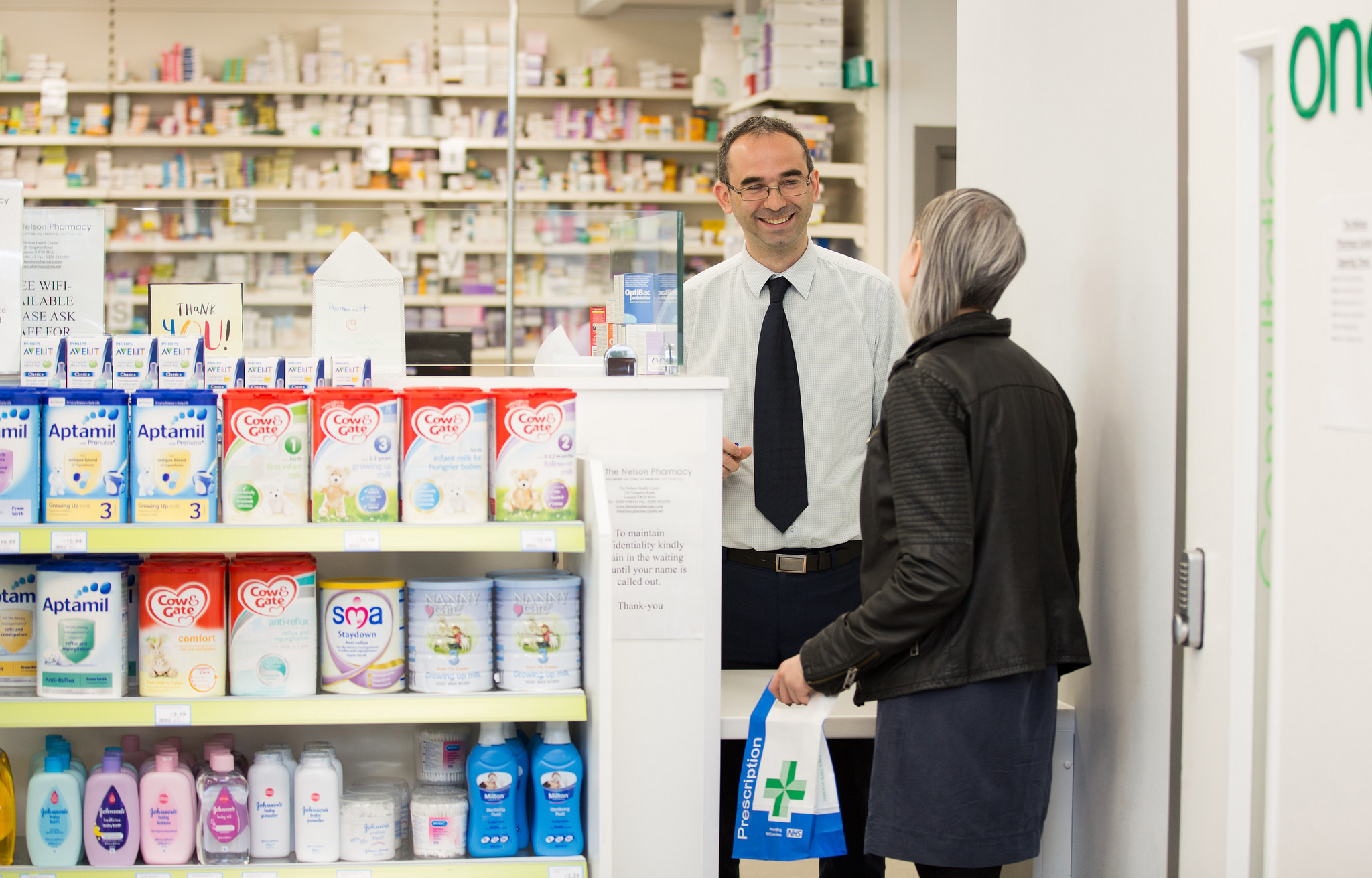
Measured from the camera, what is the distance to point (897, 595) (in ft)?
5.76

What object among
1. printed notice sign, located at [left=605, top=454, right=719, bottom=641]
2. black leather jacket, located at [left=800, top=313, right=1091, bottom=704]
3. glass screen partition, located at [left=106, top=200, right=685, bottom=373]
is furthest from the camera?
glass screen partition, located at [left=106, top=200, right=685, bottom=373]

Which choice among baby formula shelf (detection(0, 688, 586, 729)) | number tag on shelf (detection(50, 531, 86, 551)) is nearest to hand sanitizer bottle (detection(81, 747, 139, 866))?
baby formula shelf (detection(0, 688, 586, 729))

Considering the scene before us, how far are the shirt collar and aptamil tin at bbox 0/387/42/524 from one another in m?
1.49

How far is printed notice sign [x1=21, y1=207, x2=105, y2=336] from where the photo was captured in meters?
2.34

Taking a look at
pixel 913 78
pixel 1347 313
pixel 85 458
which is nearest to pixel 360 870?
pixel 85 458

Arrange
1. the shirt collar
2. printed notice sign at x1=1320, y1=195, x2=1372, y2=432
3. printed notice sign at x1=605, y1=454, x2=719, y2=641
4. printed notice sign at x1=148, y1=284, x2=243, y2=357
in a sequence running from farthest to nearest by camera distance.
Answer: the shirt collar → printed notice sign at x1=148, y1=284, x2=243, y2=357 → printed notice sign at x1=605, y1=454, x2=719, y2=641 → printed notice sign at x1=1320, y1=195, x2=1372, y2=432

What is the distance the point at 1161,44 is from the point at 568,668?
1.44 metres

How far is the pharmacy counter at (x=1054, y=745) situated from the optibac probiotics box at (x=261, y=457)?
34.3 inches

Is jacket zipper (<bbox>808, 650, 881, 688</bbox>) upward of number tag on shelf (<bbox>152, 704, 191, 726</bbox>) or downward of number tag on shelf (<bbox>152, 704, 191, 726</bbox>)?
upward

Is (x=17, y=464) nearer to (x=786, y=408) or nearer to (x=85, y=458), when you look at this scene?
(x=85, y=458)

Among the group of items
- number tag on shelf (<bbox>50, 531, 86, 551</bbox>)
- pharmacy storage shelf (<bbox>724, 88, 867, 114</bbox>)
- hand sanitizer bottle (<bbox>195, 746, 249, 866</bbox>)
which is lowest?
hand sanitizer bottle (<bbox>195, 746, 249, 866</bbox>)

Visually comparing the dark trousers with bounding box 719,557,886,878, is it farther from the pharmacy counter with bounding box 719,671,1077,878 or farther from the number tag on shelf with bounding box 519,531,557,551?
the number tag on shelf with bounding box 519,531,557,551

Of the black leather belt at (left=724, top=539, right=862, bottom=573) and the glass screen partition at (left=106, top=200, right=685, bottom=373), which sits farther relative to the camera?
the black leather belt at (left=724, top=539, right=862, bottom=573)

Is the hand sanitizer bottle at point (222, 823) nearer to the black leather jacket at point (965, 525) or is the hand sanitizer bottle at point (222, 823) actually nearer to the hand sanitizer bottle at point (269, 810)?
the hand sanitizer bottle at point (269, 810)
